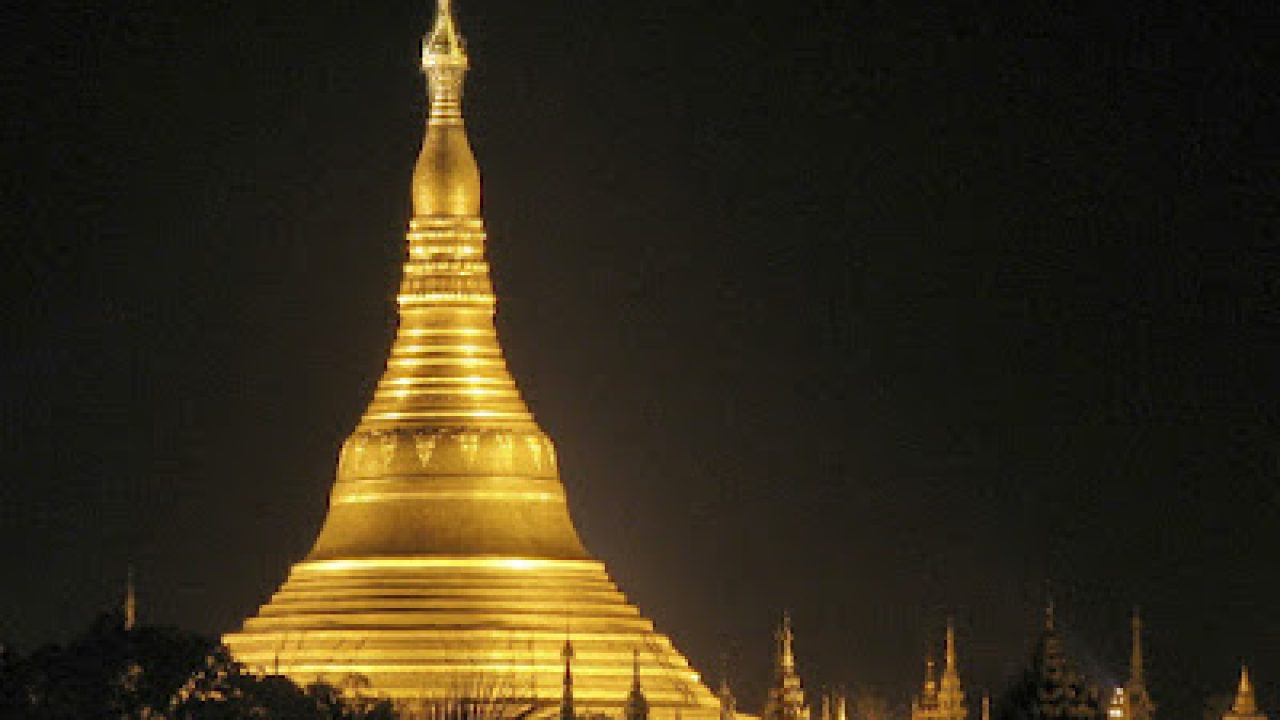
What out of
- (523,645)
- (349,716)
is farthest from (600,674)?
(349,716)

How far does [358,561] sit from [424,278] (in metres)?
2.98

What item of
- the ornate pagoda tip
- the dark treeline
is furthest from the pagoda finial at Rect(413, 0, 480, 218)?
the dark treeline

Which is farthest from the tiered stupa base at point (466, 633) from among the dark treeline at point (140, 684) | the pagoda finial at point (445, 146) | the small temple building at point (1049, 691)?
the small temple building at point (1049, 691)

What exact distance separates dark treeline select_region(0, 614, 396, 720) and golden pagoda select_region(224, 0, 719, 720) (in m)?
17.4

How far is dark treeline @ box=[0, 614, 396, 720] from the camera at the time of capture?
6291 centimetres

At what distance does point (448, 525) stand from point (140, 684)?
20756 mm

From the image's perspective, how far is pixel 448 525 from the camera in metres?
84.2

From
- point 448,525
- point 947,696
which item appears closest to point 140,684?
point 947,696

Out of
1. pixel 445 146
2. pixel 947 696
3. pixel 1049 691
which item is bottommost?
pixel 1049 691

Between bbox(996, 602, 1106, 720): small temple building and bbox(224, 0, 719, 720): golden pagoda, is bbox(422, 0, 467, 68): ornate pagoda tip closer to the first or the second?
bbox(224, 0, 719, 720): golden pagoda

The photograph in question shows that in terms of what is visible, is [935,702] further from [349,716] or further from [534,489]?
[349,716]

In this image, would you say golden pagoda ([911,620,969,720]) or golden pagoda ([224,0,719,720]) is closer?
golden pagoda ([911,620,969,720])

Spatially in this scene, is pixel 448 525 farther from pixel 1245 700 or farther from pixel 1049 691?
pixel 1049 691

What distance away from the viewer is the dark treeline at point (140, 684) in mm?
62906
